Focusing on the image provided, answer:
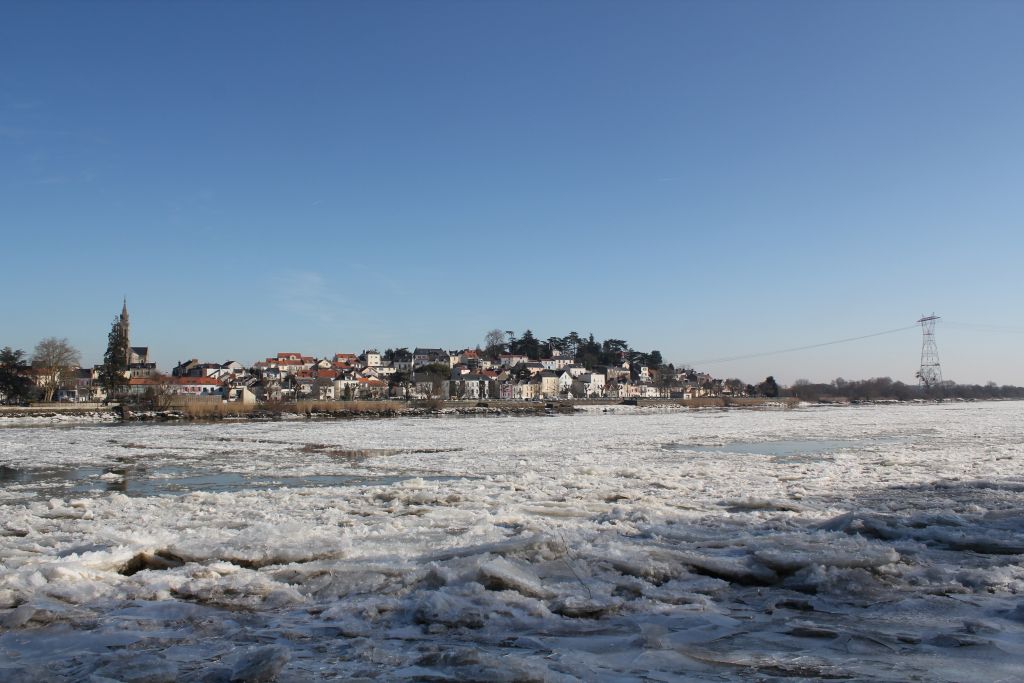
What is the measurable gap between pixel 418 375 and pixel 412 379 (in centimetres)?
477

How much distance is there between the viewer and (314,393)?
107625 mm

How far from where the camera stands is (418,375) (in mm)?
114312

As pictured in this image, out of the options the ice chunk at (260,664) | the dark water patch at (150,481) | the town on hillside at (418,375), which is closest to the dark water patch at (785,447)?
the dark water patch at (150,481)

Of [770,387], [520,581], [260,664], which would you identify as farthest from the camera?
[770,387]

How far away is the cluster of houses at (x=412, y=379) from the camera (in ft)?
348

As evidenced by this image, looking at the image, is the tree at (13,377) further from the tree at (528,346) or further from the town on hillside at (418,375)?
the tree at (528,346)

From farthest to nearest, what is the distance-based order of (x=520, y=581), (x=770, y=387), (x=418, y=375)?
(x=770, y=387) → (x=418, y=375) → (x=520, y=581)

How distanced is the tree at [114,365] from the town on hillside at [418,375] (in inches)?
3.9

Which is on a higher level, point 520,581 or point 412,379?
point 412,379

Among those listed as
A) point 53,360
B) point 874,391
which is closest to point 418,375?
point 53,360

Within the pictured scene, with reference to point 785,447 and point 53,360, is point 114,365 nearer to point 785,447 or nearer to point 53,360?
point 53,360

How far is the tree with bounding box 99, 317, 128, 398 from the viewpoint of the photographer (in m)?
67.8

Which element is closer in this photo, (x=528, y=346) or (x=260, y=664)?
(x=260, y=664)

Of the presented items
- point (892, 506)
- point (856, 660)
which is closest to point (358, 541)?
point (856, 660)
